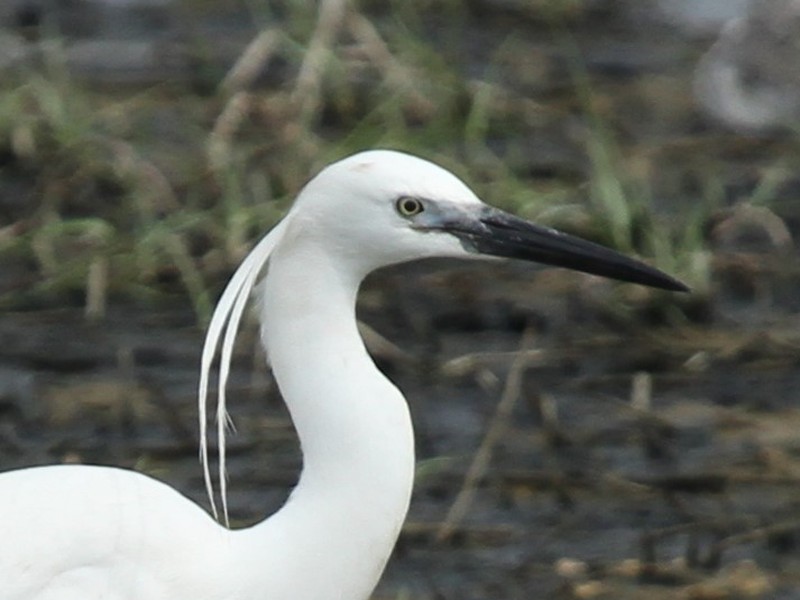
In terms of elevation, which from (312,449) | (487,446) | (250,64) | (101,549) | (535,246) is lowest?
(250,64)

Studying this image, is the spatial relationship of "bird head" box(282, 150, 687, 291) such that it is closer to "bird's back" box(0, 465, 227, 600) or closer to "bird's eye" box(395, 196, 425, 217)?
"bird's eye" box(395, 196, 425, 217)

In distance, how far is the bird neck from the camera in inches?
159

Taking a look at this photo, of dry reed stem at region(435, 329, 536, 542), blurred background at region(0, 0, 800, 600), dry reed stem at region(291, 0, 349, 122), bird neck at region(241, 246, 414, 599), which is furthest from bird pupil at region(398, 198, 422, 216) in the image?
dry reed stem at region(291, 0, 349, 122)

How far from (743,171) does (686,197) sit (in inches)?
13.2

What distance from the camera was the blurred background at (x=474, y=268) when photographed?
5.67 m

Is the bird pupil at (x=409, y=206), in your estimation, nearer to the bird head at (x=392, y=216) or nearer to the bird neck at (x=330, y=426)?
the bird head at (x=392, y=216)

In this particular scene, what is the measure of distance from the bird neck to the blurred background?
3.81ft

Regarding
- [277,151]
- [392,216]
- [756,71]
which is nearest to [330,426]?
[392,216]

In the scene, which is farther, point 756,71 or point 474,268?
point 756,71

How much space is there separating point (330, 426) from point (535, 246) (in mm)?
466

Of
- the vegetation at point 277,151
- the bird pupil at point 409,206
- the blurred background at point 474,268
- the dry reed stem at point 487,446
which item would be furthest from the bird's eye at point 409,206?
the vegetation at point 277,151

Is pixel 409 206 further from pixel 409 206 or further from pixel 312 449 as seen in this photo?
pixel 312 449

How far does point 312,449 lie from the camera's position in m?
4.08

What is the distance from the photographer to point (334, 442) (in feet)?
13.3
